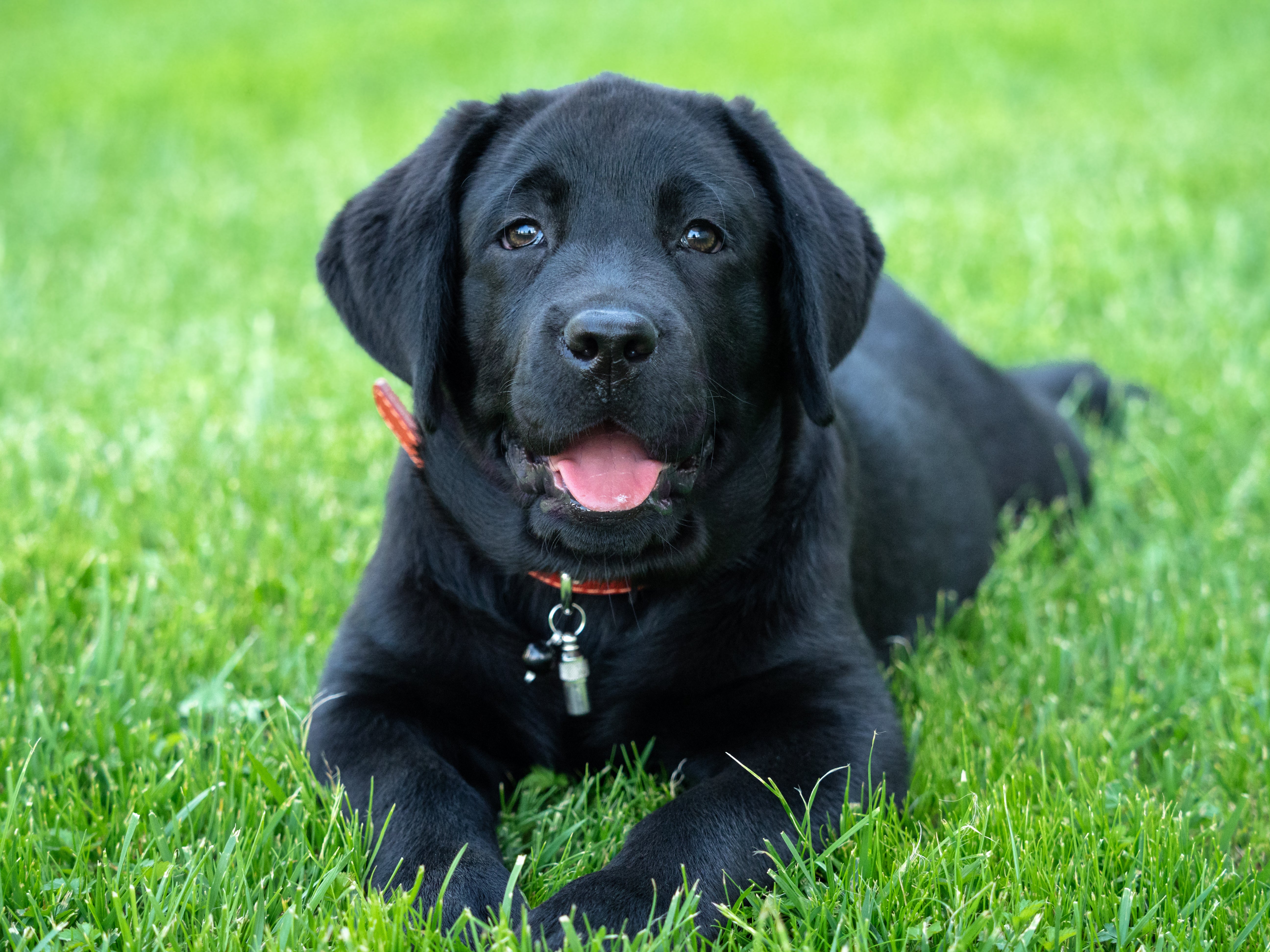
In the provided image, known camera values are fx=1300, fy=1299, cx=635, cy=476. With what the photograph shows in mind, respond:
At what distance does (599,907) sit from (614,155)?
1446 mm

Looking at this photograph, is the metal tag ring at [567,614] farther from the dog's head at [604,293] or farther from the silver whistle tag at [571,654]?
the dog's head at [604,293]

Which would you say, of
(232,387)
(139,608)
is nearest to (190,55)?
(232,387)

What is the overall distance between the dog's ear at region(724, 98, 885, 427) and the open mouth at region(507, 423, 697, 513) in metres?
0.37

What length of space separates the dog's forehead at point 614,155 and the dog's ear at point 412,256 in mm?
69

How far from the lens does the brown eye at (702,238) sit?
8.63ft

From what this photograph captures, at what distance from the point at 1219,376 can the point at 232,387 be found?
3824mm

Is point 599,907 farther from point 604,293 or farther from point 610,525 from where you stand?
point 604,293

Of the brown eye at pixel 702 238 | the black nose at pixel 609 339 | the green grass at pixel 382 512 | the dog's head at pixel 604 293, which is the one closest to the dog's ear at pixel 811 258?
the dog's head at pixel 604 293

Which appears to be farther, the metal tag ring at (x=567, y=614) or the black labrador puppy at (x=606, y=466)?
the metal tag ring at (x=567, y=614)

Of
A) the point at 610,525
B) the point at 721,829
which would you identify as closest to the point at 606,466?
the point at 610,525

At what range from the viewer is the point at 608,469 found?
99.9 inches

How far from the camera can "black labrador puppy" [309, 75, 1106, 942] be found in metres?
2.46

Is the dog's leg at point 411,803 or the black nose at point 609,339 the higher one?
the black nose at point 609,339

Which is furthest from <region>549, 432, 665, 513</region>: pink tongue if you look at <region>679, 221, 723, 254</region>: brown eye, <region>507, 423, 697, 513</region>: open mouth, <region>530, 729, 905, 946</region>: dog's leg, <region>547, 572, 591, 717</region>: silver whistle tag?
<region>530, 729, 905, 946</region>: dog's leg
